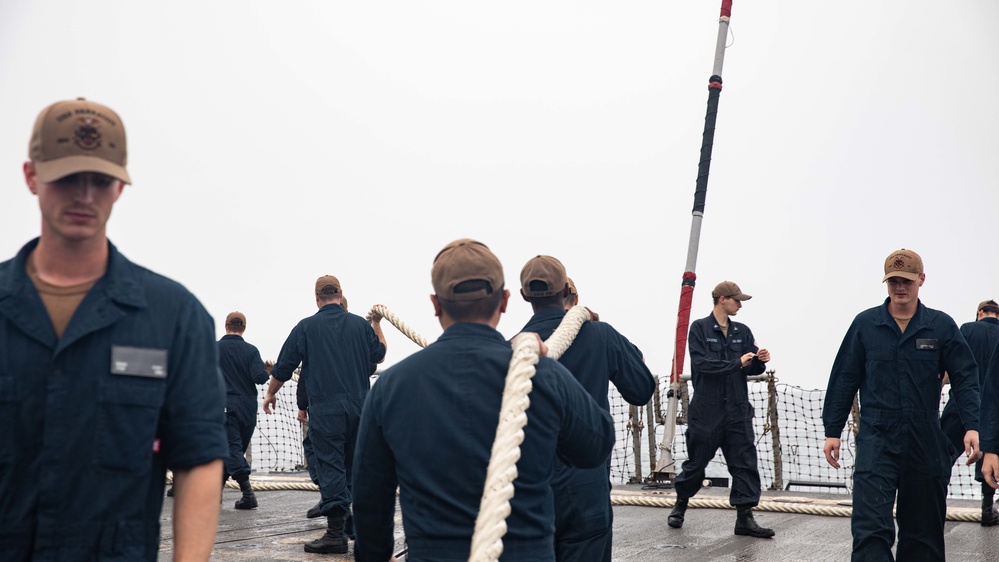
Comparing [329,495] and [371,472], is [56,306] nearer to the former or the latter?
[371,472]

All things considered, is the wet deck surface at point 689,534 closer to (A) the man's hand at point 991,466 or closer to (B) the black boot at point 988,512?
(B) the black boot at point 988,512

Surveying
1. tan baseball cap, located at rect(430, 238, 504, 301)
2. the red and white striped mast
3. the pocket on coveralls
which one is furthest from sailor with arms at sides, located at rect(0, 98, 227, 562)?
the red and white striped mast

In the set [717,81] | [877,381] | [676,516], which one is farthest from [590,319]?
[717,81]

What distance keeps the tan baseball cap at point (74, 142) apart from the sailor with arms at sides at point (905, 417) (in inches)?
198

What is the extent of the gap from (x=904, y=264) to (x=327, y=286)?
4.82 metres

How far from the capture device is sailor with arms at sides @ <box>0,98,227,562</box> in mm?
2316

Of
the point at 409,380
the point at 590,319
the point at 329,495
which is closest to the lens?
the point at 409,380

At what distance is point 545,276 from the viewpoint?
541 cm

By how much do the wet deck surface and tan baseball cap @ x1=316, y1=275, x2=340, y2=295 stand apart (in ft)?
7.02

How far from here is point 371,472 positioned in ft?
10.4

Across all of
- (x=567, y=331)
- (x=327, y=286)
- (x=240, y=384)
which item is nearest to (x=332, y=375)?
(x=327, y=286)

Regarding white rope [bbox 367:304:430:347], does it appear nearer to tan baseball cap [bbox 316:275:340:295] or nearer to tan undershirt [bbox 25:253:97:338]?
tan baseball cap [bbox 316:275:340:295]

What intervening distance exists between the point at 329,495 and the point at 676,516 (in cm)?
329

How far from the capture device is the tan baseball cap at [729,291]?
30.0 feet
